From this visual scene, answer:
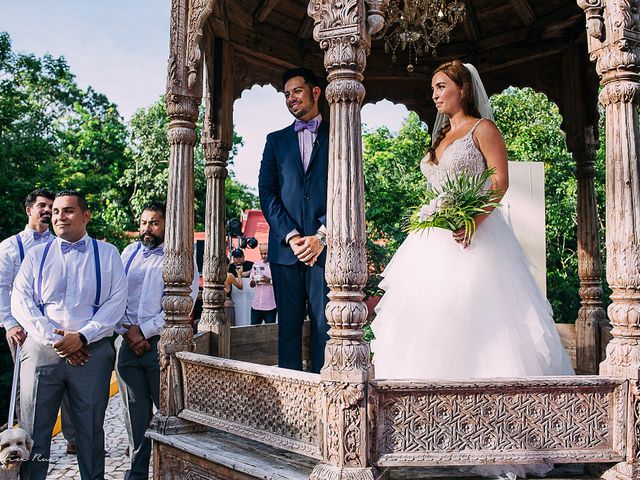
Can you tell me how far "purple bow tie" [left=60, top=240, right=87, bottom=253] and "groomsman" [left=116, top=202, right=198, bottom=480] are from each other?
79 centimetres

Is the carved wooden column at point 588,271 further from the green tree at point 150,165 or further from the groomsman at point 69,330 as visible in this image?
the green tree at point 150,165

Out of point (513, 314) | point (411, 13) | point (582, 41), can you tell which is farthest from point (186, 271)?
point (582, 41)

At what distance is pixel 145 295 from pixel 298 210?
172cm

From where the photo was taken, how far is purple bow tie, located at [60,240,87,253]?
13.8 ft

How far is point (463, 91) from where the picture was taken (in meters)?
4.05

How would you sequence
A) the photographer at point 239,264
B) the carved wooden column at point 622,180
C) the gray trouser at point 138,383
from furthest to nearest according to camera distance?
the photographer at point 239,264 → the gray trouser at point 138,383 → the carved wooden column at point 622,180

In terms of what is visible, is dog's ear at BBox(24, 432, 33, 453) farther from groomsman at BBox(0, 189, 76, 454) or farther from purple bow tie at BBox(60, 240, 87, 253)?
purple bow tie at BBox(60, 240, 87, 253)

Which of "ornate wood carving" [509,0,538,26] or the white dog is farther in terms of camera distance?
"ornate wood carving" [509,0,538,26]

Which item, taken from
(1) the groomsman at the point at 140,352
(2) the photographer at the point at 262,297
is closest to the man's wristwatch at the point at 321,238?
(1) the groomsman at the point at 140,352

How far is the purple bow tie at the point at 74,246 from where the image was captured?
13.8ft

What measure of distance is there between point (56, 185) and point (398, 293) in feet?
59.6

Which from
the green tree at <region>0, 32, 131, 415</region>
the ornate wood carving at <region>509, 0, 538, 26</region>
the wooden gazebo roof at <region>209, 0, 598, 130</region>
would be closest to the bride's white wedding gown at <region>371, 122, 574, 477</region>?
the ornate wood carving at <region>509, 0, 538, 26</region>

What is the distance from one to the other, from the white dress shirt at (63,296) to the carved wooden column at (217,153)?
171 centimetres

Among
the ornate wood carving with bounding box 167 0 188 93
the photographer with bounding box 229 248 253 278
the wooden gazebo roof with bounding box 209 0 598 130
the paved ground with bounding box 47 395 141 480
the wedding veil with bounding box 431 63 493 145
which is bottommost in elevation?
the paved ground with bounding box 47 395 141 480
